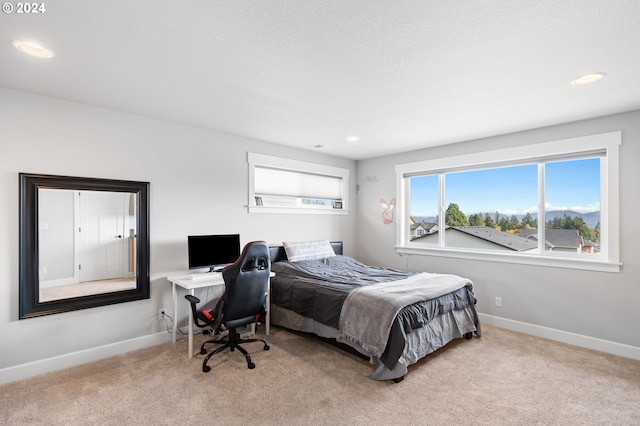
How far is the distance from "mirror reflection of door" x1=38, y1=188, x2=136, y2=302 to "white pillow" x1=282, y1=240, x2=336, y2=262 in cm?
188

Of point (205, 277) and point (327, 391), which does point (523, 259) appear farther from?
point (205, 277)

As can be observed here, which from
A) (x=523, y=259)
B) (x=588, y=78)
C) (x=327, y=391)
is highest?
(x=588, y=78)

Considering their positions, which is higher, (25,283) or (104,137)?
(104,137)

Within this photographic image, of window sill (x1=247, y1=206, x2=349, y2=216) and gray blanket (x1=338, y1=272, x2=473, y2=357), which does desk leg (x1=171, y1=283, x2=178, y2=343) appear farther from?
gray blanket (x1=338, y1=272, x2=473, y2=357)

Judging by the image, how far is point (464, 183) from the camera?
4.54m

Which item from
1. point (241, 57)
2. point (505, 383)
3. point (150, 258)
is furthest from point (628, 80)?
point (150, 258)

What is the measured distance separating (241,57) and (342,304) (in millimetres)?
2269

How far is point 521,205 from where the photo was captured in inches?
159

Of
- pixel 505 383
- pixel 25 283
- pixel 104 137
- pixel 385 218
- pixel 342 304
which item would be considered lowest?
pixel 505 383

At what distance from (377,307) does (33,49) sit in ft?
10.2

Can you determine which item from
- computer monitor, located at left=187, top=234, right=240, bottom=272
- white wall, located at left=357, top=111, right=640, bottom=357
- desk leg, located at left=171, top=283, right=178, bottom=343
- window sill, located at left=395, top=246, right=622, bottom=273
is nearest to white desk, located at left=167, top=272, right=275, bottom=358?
desk leg, located at left=171, top=283, right=178, bottom=343

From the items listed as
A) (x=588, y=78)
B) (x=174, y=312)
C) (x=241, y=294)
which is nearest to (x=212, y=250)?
(x=174, y=312)

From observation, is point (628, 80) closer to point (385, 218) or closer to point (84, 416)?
point (385, 218)

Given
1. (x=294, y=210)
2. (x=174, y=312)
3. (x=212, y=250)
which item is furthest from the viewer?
(x=294, y=210)
